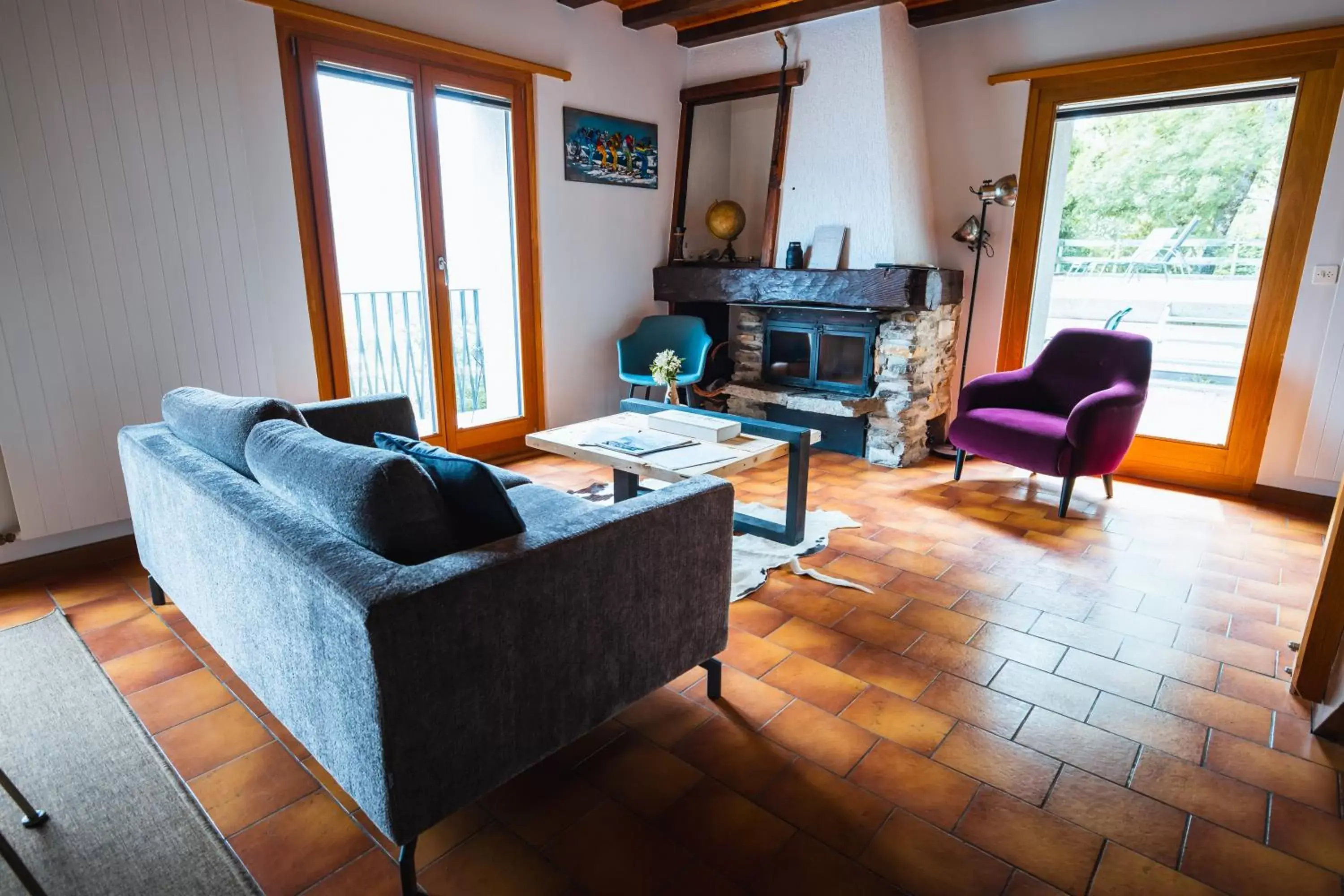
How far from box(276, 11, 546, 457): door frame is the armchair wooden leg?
2.83m

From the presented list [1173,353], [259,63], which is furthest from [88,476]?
[1173,353]

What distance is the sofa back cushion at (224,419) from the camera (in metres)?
1.73

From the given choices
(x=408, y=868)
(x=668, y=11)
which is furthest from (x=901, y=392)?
(x=408, y=868)

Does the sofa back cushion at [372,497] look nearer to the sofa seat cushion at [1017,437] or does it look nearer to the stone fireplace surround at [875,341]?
the sofa seat cushion at [1017,437]

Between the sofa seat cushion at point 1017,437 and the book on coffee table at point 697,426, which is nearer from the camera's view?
the book on coffee table at point 697,426

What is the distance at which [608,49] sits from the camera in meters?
4.28

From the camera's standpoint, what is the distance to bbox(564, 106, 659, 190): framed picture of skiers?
4.20 meters

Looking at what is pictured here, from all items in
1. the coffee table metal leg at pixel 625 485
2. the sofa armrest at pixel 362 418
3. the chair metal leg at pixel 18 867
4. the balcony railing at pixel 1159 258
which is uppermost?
the balcony railing at pixel 1159 258

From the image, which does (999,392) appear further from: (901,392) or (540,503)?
(540,503)

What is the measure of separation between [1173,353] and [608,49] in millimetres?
3609

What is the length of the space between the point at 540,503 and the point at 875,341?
2637mm

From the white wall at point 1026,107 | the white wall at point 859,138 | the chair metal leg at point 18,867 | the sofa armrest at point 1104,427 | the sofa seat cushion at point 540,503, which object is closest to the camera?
the chair metal leg at point 18,867

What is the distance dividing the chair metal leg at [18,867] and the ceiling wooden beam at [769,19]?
443 centimetres

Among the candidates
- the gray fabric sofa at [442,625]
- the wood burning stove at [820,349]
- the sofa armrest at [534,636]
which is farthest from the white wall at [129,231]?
the wood burning stove at [820,349]
